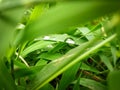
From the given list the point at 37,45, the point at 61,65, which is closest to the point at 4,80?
the point at 61,65

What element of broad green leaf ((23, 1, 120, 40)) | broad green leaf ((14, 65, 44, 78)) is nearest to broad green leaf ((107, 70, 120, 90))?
broad green leaf ((23, 1, 120, 40))

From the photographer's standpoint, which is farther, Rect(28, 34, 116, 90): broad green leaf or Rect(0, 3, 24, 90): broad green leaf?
Rect(28, 34, 116, 90): broad green leaf

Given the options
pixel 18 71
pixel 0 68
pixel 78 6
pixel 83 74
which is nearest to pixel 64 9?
pixel 78 6

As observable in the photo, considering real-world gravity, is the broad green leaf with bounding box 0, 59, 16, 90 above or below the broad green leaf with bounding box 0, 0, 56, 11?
below

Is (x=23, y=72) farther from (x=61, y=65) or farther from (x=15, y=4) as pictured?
(x=15, y=4)

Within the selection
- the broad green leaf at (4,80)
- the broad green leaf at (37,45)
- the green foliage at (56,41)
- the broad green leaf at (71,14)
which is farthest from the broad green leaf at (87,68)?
the broad green leaf at (71,14)

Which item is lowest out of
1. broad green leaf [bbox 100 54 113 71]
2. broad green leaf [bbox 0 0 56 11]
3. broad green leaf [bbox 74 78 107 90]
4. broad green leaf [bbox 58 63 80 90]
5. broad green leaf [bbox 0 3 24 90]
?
broad green leaf [bbox 74 78 107 90]

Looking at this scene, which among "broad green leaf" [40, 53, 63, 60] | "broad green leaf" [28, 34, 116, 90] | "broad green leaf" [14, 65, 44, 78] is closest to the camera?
"broad green leaf" [28, 34, 116, 90]

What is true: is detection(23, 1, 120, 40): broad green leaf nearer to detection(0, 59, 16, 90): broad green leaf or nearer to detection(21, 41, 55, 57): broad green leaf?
detection(0, 59, 16, 90): broad green leaf

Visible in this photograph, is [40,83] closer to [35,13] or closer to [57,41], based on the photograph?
[35,13]
